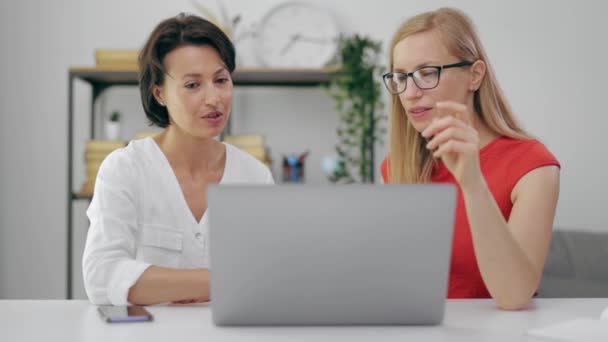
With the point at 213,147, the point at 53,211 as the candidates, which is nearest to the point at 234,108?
the point at 53,211

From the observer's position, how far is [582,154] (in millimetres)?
3389

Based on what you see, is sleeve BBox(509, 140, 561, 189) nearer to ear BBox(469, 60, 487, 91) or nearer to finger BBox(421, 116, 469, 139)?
ear BBox(469, 60, 487, 91)

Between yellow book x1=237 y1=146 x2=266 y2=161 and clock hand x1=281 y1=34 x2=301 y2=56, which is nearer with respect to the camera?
yellow book x1=237 y1=146 x2=266 y2=161

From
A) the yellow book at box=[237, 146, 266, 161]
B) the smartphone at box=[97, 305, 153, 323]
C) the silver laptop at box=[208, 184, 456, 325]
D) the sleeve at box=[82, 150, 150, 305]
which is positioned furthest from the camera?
the yellow book at box=[237, 146, 266, 161]

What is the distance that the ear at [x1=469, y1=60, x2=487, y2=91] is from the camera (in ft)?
4.94

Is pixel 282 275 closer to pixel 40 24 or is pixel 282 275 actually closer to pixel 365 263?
pixel 365 263

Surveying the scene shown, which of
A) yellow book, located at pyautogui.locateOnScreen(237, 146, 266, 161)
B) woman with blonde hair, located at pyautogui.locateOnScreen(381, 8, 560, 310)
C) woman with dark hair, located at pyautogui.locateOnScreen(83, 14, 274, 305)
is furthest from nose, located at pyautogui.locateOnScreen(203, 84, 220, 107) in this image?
yellow book, located at pyautogui.locateOnScreen(237, 146, 266, 161)

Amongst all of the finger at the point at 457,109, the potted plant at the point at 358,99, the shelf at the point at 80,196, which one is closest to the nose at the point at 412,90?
the finger at the point at 457,109

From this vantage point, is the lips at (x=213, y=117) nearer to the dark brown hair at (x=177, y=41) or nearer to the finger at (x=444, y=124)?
the dark brown hair at (x=177, y=41)

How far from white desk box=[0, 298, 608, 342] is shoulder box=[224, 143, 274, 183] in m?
0.62

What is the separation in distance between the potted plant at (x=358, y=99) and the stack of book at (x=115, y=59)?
2.98ft

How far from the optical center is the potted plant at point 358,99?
3.02 meters

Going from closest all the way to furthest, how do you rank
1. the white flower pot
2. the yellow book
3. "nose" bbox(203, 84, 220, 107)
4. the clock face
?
"nose" bbox(203, 84, 220, 107) < the yellow book < the white flower pot < the clock face

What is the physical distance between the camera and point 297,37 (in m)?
3.30
